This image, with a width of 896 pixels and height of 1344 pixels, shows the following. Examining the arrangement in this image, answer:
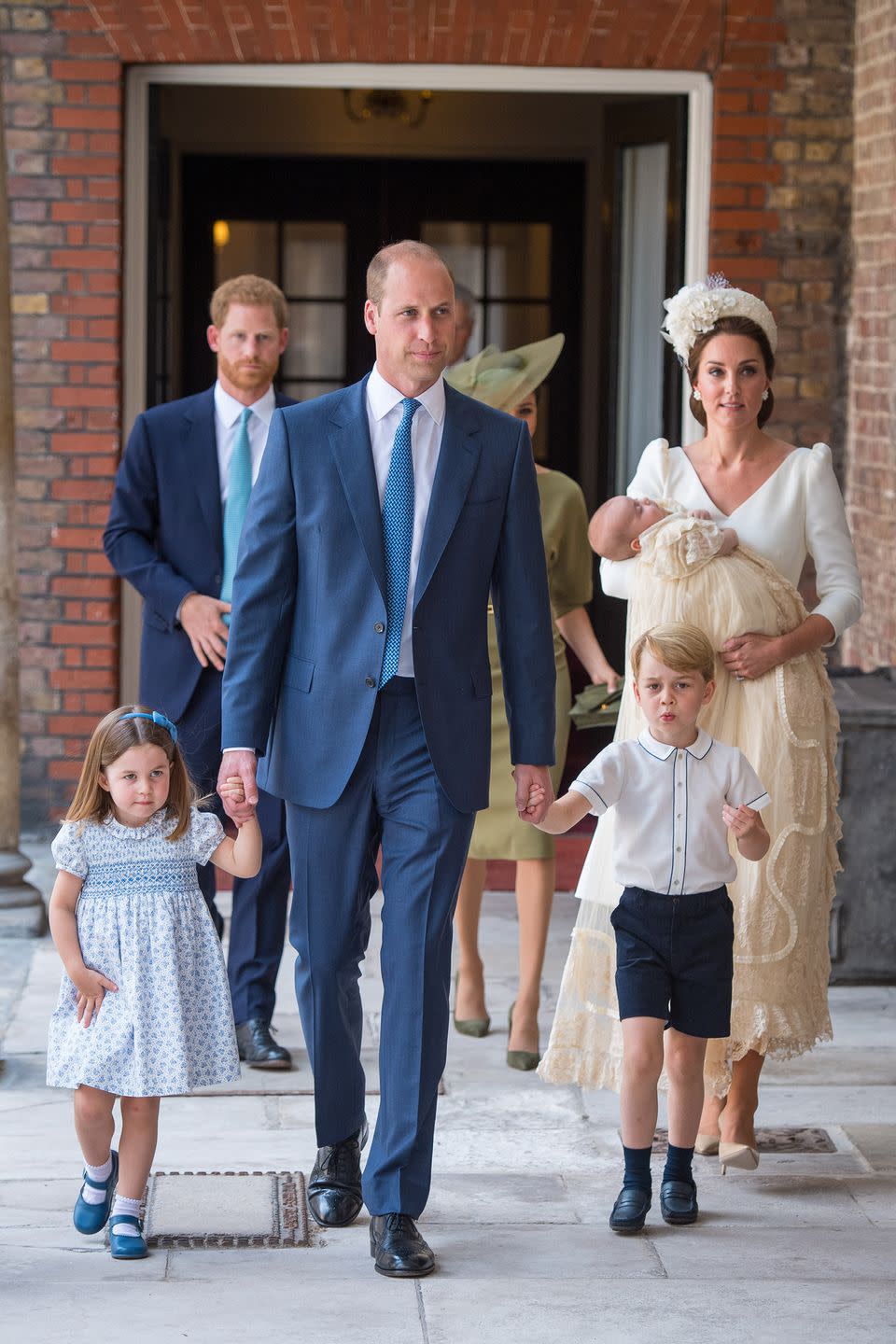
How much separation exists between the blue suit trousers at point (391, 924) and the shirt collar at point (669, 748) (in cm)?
38

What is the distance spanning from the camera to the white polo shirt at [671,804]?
377cm

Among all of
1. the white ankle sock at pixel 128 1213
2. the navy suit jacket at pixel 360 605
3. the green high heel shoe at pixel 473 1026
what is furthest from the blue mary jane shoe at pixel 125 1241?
the green high heel shoe at pixel 473 1026

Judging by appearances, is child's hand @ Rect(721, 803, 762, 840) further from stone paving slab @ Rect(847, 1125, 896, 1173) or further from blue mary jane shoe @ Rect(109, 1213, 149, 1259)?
blue mary jane shoe @ Rect(109, 1213, 149, 1259)

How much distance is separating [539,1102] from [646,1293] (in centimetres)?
117

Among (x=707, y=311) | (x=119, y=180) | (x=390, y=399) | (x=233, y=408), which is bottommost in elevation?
(x=390, y=399)

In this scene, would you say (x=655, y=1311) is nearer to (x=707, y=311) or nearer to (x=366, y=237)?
(x=707, y=311)

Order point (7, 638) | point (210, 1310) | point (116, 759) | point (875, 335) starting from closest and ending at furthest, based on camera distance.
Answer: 1. point (210, 1310)
2. point (116, 759)
3. point (7, 638)
4. point (875, 335)

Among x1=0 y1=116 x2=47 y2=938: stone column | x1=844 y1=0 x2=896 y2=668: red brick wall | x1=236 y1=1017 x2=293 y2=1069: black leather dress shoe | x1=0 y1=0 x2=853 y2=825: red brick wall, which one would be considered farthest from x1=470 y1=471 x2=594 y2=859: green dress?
x1=0 y1=0 x2=853 y2=825: red brick wall

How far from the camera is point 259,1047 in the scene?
4.86m

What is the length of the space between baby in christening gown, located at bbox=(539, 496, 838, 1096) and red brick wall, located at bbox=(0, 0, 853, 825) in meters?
3.34

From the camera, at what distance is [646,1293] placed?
348 cm

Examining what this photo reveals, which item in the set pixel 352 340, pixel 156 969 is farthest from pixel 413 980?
pixel 352 340

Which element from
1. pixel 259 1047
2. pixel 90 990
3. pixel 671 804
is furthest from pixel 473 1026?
pixel 90 990

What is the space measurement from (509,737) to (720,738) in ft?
3.46
